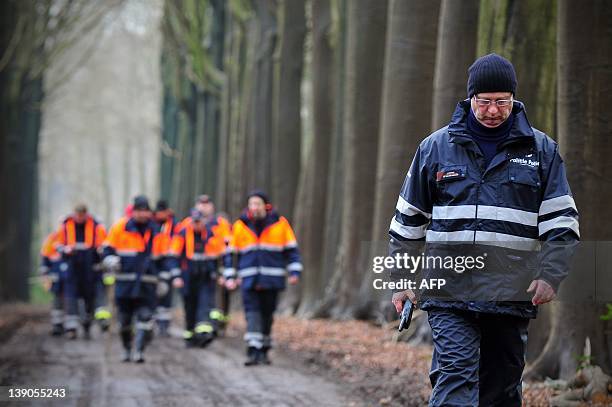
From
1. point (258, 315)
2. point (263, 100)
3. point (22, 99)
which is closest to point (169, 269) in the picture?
point (258, 315)

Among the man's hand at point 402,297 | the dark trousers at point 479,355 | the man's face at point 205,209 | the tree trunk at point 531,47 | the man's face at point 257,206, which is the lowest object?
the dark trousers at point 479,355

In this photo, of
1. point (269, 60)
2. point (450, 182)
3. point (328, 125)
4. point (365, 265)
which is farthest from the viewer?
point (269, 60)

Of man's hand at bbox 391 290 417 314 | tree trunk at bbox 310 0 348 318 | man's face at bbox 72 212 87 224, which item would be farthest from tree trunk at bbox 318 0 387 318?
man's hand at bbox 391 290 417 314

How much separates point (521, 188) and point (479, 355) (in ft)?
3.04

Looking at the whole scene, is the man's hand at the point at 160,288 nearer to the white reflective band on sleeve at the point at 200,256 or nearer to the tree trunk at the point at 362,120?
the white reflective band on sleeve at the point at 200,256

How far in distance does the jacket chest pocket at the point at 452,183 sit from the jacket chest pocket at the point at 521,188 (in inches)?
7.8

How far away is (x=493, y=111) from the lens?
6055mm

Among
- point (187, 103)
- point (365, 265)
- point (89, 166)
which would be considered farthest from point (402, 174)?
point (89, 166)

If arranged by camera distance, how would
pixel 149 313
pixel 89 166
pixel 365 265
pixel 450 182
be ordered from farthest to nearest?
pixel 89 166, pixel 365 265, pixel 149 313, pixel 450 182

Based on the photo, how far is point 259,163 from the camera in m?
25.6

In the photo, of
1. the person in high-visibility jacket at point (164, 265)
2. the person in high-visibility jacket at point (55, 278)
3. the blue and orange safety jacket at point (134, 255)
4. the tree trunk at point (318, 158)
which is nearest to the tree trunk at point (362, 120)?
the tree trunk at point (318, 158)

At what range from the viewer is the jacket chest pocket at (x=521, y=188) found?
237 inches

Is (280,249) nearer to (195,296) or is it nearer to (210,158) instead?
(195,296)

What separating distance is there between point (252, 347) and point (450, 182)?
7.87 m
